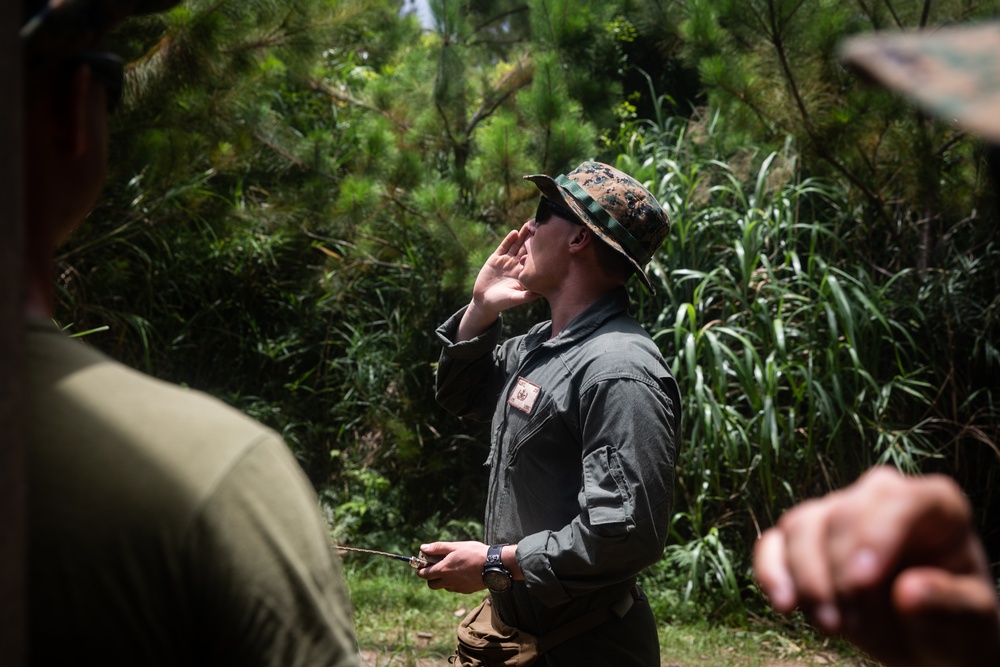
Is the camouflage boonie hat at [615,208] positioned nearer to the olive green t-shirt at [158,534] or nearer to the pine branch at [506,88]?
the olive green t-shirt at [158,534]

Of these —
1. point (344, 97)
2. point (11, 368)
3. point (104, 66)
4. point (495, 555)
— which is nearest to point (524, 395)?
point (495, 555)

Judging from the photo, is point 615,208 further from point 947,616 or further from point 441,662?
point 441,662

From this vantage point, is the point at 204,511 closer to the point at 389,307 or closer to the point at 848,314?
the point at 848,314

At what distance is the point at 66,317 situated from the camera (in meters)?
6.09

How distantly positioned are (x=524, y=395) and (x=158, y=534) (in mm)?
1670

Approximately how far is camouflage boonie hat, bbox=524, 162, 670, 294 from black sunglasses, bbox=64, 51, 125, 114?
177cm

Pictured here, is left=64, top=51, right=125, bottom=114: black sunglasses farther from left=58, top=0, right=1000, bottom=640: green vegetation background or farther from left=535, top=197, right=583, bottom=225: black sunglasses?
left=58, top=0, right=1000, bottom=640: green vegetation background

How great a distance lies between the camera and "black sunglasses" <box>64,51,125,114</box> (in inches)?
43.5

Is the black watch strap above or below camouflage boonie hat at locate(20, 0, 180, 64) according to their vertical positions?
below

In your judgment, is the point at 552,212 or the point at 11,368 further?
the point at 552,212

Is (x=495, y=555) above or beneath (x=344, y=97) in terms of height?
beneath

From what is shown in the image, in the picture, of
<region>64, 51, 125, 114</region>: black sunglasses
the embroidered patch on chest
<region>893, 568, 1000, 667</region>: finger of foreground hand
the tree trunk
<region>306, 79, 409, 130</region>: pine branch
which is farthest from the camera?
<region>306, 79, 409, 130</region>: pine branch

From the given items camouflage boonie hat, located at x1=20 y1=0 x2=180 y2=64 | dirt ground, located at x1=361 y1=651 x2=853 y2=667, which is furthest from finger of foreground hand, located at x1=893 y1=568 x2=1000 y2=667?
dirt ground, located at x1=361 y1=651 x2=853 y2=667

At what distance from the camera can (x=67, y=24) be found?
40.9 inches
